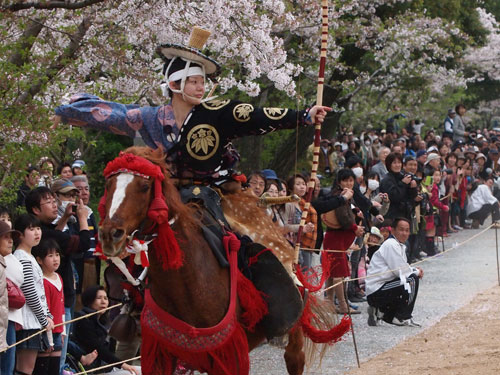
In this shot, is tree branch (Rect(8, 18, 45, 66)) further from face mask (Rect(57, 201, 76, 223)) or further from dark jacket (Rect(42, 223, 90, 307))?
dark jacket (Rect(42, 223, 90, 307))

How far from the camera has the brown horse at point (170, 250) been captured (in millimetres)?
4469

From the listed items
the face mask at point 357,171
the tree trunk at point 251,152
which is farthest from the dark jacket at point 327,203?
the tree trunk at point 251,152

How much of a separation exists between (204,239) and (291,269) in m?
0.98

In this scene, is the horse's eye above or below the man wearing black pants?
above

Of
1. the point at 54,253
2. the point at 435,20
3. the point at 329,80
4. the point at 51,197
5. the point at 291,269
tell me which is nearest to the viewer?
the point at 291,269

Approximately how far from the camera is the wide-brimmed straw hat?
5.61m

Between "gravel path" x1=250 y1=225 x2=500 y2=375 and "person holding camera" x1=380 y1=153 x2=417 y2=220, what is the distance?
120 centimetres

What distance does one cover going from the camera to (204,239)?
5215 millimetres

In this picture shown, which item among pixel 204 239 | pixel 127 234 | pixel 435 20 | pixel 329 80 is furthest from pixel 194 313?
pixel 435 20

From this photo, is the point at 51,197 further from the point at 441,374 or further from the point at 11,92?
the point at 441,374

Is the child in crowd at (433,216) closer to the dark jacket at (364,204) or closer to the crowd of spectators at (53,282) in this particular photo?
the dark jacket at (364,204)

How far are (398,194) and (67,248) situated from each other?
6.03 meters

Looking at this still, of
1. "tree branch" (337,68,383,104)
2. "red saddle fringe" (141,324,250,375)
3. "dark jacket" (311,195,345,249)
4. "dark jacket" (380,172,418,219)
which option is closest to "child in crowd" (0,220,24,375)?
"red saddle fringe" (141,324,250,375)

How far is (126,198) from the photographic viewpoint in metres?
4.52
